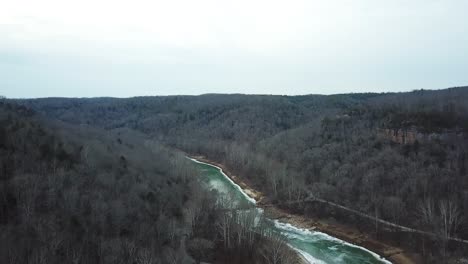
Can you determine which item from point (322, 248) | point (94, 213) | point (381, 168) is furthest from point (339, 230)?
point (94, 213)

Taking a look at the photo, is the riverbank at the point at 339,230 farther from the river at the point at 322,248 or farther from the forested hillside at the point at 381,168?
the forested hillside at the point at 381,168

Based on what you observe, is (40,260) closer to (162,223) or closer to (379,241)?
(162,223)

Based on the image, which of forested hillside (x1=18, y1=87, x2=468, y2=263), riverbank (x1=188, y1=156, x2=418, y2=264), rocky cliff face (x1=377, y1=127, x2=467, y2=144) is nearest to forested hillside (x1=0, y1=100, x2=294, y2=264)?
riverbank (x1=188, y1=156, x2=418, y2=264)

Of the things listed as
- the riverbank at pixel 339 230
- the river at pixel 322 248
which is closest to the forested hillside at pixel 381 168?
the riverbank at pixel 339 230

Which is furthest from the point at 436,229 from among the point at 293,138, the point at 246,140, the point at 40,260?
the point at 246,140

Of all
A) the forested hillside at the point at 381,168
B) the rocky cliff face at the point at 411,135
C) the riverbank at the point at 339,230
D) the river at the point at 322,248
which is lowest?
the river at the point at 322,248
